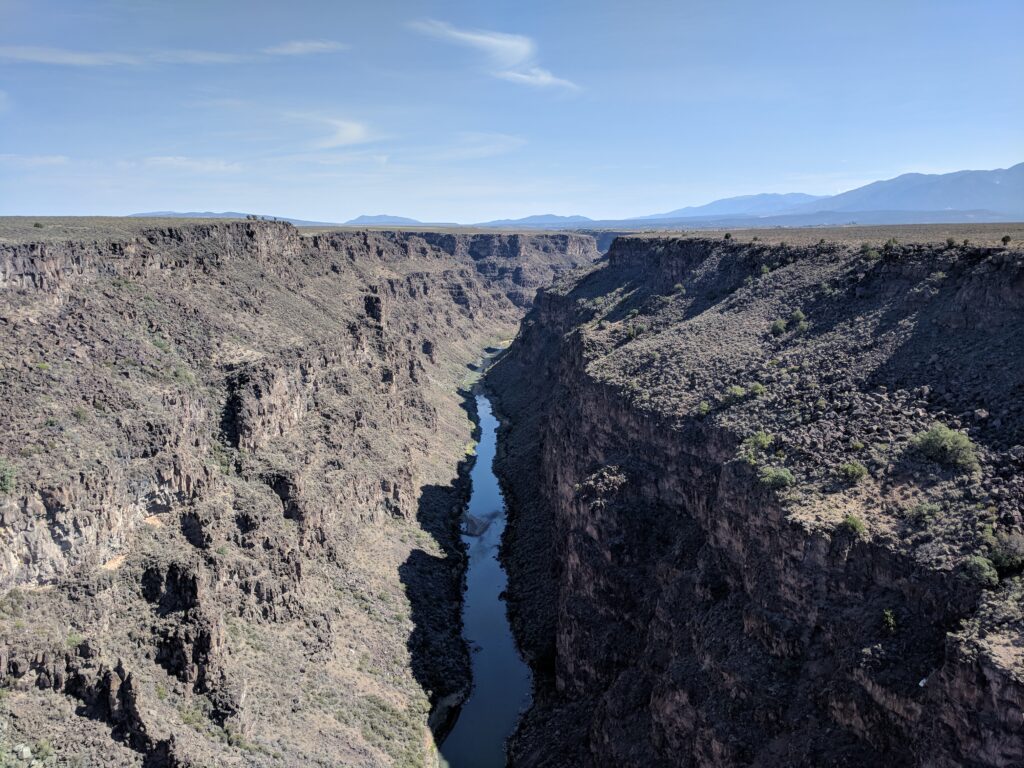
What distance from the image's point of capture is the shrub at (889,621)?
28.0m

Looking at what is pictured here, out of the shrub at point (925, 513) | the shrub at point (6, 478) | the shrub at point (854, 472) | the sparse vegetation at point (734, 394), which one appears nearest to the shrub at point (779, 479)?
the shrub at point (854, 472)

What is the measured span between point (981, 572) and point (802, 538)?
7.49 meters

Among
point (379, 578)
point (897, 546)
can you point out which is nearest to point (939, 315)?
point (897, 546)

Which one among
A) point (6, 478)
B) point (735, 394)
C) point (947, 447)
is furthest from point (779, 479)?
point (6, 478)

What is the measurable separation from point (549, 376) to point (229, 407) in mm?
58451

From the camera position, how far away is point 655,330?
74688 millimetres

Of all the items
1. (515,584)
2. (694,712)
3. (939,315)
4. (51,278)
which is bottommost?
(515,584)

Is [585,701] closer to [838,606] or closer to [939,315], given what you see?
[838,606]

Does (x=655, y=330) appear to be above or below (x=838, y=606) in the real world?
above

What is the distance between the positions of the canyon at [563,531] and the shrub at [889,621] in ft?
0.39

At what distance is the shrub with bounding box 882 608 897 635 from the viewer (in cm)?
2795

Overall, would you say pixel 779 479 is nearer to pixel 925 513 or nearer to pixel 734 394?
pixel 925 513

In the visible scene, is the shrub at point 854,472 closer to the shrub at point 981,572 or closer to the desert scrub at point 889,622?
the shrub at point 981,572

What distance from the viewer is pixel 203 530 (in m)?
43.3
